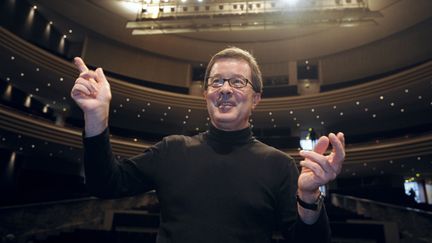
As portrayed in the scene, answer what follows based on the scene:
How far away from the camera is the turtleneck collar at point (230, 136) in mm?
1473

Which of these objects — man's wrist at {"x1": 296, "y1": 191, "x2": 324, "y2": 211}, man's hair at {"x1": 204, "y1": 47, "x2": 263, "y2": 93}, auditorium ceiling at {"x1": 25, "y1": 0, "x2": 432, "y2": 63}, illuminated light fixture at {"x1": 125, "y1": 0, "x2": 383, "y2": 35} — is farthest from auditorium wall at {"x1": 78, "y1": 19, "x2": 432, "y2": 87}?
man's wrist at {"x1": 296, "y1": 191, "x2": 324, "y2": 211}

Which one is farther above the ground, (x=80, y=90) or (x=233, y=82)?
(x=233, y=82)

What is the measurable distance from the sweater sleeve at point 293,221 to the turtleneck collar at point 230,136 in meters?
0.24

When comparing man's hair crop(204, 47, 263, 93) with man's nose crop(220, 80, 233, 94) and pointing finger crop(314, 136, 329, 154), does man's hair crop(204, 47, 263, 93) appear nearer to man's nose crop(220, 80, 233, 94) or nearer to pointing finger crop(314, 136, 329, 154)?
man's nose crop(220, 80, 233, 94)

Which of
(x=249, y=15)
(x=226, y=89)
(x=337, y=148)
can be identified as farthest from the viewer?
(x=249, y=15)

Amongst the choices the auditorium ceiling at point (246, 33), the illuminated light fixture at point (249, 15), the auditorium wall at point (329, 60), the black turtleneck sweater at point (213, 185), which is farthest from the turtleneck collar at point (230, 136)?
the auditorium wall at point (329, 60)

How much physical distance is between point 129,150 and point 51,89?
4928mm

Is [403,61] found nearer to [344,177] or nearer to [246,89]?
[344,177]

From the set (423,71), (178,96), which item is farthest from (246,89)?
(178,96)

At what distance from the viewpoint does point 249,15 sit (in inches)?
470

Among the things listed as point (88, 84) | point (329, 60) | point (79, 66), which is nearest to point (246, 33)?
point (329, 60)

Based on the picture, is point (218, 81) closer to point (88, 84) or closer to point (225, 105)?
point (225, 105)

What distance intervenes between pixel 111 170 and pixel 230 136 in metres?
0.56

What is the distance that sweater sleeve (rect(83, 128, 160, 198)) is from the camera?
119 centimetres
